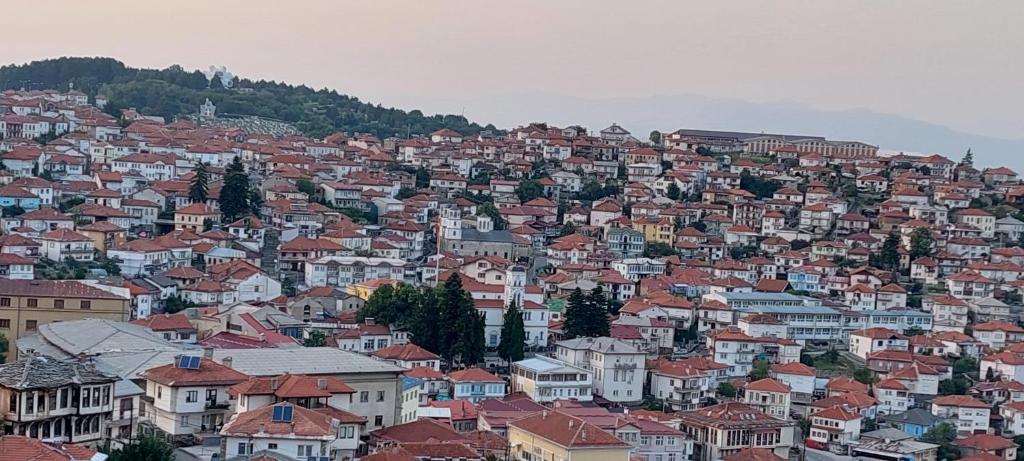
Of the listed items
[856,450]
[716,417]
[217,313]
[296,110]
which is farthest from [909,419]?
[296,110]

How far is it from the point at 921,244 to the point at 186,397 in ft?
97.0

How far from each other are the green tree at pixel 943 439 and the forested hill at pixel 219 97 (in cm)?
4303

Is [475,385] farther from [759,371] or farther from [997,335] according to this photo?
[997,335]

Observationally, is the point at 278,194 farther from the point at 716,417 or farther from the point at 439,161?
the point at 716,417

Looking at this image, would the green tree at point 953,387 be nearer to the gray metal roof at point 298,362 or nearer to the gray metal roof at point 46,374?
the gray metal roof at point 298,362

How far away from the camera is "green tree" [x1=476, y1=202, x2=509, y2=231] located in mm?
42409

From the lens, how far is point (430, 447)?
60.3 ft

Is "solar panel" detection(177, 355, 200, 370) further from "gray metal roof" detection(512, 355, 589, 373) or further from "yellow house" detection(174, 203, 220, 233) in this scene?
"yellow house" detection(174, 203, 220, 233)

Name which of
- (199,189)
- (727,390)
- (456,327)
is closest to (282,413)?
(456,327)

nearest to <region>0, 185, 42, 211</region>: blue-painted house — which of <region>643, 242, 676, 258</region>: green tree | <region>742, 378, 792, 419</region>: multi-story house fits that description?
<region>643, 242, 676, 258</region>: green tree

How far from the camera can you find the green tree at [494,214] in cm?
4241

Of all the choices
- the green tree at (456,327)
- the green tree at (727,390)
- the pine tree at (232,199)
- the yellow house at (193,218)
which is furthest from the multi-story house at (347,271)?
the green tree at (727,390)

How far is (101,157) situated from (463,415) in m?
25.8

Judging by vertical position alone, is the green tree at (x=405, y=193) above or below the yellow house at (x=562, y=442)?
above
